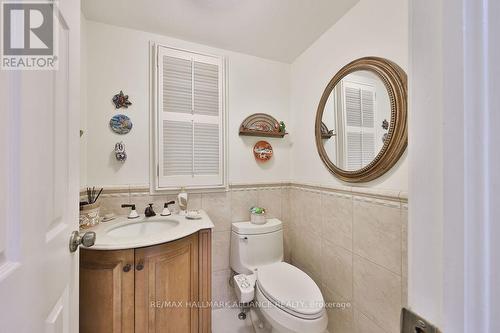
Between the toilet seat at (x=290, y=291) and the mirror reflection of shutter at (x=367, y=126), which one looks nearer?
the toilet seat at (x=290, y=291)

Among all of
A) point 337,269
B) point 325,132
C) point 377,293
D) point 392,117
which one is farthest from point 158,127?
point 377,293

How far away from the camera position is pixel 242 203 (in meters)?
1.77

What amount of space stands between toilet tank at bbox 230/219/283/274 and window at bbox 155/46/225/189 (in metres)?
0.43

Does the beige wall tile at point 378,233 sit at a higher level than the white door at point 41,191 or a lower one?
lower

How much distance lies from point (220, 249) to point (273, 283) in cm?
57

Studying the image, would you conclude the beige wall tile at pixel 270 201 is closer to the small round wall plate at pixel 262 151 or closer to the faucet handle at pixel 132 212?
the small round wall plate at pixel 262 151

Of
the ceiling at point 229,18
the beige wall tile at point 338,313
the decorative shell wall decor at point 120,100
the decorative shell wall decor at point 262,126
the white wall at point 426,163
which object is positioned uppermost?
the ceiling at point 229,18

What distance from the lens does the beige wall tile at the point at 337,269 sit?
131 cm

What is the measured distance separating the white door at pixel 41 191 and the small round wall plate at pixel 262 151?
51.7 inches

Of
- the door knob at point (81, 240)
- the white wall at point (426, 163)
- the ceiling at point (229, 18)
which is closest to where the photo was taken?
the white wall at point (426, 163)

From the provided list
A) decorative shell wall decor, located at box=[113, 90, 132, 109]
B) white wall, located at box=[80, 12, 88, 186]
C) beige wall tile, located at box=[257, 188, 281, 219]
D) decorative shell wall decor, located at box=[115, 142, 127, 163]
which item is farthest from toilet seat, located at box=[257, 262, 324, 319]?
decorative shell wall decor, located at box=[113, 90, 132, 109]

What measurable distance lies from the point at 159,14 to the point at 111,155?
1.01 meters

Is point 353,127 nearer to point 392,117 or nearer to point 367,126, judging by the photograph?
point 367,126

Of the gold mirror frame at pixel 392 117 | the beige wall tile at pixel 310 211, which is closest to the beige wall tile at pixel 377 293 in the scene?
the beige wall tile at pixel 310 211
